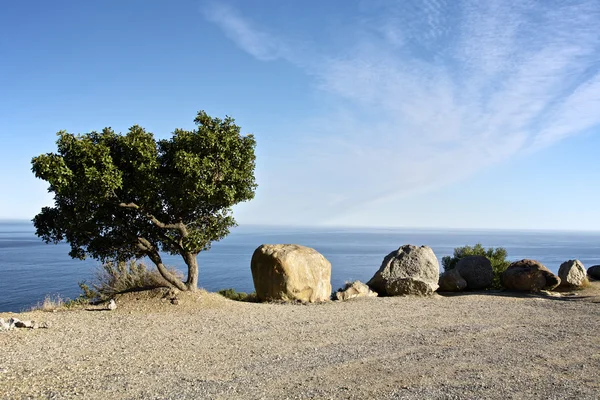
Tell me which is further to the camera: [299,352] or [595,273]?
[595,273]

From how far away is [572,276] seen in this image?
20141mm

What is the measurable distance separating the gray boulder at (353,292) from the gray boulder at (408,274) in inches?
33.3

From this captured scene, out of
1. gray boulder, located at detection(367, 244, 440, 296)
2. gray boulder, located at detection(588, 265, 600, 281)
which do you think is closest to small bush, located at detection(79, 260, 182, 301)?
gray boulder, located at detection(367, 244, 440, 296)

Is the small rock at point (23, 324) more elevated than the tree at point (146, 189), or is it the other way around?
the tree at point (146, 189)

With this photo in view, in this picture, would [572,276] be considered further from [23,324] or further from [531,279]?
[23,324]

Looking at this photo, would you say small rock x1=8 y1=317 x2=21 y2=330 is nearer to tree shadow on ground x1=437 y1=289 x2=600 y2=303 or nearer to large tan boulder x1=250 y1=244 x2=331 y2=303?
large tan boulder x1=250 y1=244 x2=331 y2=303

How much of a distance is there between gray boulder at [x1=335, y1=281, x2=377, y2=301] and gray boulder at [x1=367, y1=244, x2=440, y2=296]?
33.3 inches

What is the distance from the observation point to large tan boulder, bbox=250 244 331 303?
16.6m

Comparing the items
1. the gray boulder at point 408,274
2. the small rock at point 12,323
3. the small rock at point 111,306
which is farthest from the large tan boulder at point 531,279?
the small rock at point 12,323

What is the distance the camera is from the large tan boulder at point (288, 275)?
54.3 feet

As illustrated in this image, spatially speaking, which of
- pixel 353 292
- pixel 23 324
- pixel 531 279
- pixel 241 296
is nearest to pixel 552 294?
pixel 531 279

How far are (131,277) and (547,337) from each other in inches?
624

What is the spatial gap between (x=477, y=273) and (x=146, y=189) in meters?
15.3

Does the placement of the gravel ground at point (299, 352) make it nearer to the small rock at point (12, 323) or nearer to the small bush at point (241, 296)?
the small rock at point (12, 323)
